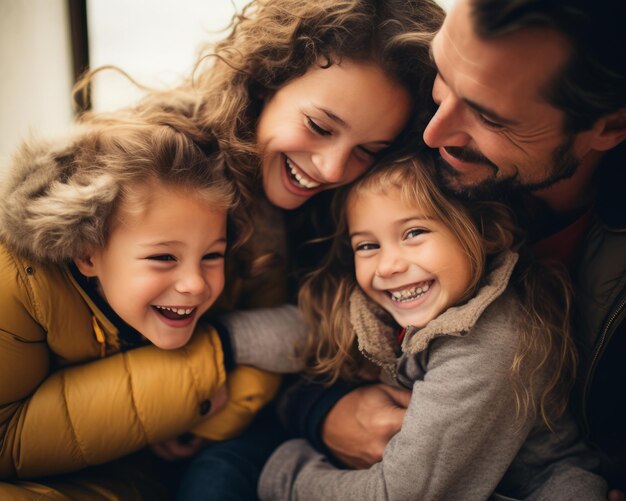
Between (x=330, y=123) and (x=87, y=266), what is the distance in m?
0.57

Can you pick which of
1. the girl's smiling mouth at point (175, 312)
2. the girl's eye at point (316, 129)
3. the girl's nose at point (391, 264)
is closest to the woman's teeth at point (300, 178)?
the girl's eye at point (316, 129)

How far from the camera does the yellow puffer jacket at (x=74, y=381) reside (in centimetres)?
96

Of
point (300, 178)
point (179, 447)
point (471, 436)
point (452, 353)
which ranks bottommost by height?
point (179, 447)

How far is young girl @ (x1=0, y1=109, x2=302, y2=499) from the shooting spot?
3.12ft

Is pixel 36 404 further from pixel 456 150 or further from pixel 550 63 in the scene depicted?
pixel 550 63

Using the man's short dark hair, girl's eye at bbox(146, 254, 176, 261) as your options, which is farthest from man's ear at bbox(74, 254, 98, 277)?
the man's short dark hair

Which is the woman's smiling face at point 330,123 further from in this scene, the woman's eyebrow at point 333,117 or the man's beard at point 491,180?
the man's beard at point 491,180

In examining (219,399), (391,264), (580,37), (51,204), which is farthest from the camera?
(219,399)

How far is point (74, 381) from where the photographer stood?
1.03 m

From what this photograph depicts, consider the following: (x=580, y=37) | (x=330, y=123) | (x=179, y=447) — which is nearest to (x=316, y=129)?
(x=330, y=123)

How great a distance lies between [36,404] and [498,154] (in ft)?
3.31

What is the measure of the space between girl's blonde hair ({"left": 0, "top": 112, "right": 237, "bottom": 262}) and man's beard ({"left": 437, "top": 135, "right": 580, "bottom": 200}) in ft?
1.46

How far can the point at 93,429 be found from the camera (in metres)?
1.00

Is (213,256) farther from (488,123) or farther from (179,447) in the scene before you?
(488,123)
